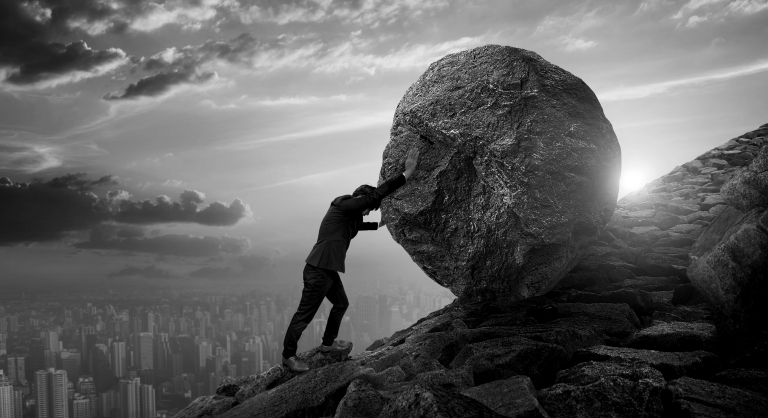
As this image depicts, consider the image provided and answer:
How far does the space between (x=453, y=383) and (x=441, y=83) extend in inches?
236

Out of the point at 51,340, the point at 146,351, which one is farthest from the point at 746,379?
the point at 51,340

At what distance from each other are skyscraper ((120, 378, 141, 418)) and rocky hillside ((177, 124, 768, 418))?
199ft

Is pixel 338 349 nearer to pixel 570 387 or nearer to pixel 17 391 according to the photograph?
pixel 570 387

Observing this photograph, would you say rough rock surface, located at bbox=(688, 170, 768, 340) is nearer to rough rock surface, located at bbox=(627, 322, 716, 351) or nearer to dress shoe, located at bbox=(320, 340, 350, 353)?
rough rock surface, located at bbox=(627, 322, 716, 351)

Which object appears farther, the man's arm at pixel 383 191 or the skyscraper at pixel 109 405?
the skyscraper at pixel 109 405

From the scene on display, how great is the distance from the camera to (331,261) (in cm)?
984

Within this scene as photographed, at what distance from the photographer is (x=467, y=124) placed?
10.4 metres

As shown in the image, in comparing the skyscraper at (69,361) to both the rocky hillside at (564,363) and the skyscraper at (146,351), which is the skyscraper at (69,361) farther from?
the rocky hillside at (564,363)

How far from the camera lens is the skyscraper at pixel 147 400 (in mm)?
61838

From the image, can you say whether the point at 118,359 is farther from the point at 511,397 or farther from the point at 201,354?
the point at 511,397

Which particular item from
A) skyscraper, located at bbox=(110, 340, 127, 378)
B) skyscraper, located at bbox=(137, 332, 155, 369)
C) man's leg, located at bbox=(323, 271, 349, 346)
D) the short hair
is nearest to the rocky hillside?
man's leg, located at bbox=(323, 271, 349, 346)

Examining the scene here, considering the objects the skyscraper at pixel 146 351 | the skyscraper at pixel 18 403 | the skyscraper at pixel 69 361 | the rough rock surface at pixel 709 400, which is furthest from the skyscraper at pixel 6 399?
the rough rock surface at pixel 709 400

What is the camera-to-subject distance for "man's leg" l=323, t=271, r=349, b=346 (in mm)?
10227

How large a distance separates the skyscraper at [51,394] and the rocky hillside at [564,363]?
2559 inches
